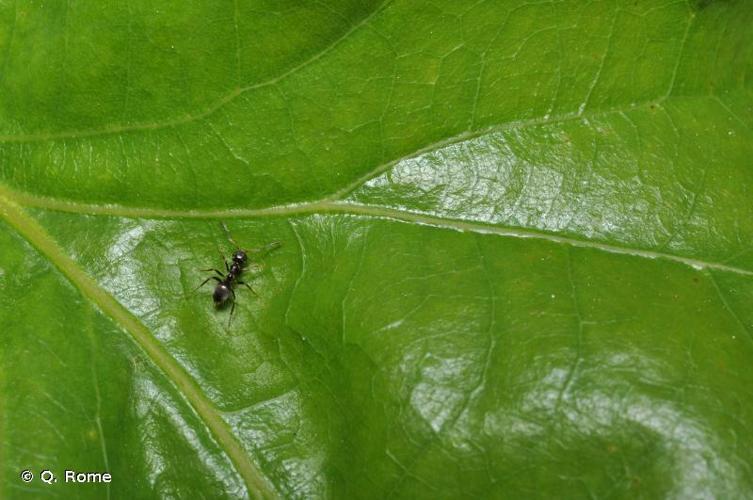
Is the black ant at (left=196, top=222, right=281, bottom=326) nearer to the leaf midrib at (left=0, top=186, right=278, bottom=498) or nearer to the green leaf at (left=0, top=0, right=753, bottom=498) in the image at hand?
the green leaf at (left=0, top=0, right=753, bottom=498)

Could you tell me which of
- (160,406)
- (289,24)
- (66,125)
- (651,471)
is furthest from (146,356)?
(651,471)

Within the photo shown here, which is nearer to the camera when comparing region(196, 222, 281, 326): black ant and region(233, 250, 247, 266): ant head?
region(196, 222, 281, 326): black ant

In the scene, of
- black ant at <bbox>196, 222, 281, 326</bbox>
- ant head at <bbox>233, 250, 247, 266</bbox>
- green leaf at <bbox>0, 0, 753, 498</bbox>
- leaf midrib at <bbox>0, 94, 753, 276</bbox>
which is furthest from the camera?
ant head at <bbox>233, 250, 247, 266</bbox>

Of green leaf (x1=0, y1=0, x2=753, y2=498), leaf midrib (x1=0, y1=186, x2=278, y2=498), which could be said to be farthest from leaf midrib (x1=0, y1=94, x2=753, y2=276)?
leaf midrib (x1=0, y1=186, x2=278, y2=498)

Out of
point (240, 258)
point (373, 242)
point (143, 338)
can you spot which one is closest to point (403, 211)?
point (373, 242)

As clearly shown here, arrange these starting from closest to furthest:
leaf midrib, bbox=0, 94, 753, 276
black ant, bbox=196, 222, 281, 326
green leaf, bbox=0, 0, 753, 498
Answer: green leaf, bbox=0, 0, 753, 498 < leaf midrib, bbox=0, 94, 753, 276 < black ant, bbox=196, 222, 281, 326

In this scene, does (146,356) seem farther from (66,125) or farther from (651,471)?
(651,471)

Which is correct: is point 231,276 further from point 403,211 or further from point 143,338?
point 403,211
